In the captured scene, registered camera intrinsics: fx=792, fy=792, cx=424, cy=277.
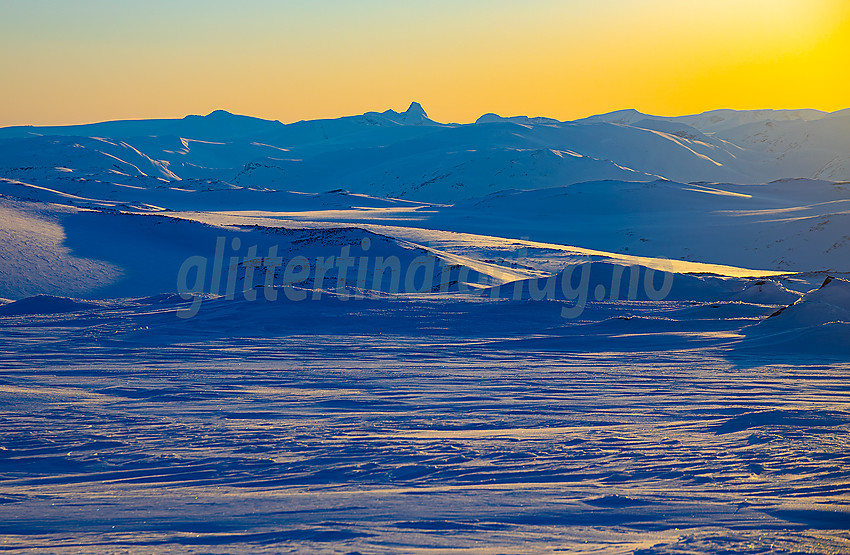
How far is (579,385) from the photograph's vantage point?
941cm

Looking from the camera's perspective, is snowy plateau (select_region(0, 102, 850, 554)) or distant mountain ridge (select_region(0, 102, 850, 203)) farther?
distant mountain ridge (select_region(0, 102, 850, 203))

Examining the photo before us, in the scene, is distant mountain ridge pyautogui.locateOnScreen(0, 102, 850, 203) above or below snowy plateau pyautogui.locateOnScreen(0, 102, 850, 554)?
above

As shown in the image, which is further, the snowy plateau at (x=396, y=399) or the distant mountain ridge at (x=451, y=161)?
the distant mountain ridge at (x=451, y=161)

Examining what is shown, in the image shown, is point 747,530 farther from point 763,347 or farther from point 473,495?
point 763,347

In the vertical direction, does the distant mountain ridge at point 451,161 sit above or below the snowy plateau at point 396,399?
above

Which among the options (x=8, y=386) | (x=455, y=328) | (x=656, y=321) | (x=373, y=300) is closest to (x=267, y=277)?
(x=373, y=300)

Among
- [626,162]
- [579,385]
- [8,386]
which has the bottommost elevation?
[8,386]

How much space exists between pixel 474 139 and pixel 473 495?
122732mm

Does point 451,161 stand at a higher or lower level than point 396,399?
higher

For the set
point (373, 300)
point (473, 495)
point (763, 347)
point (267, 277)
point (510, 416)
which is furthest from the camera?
point (267, 277)

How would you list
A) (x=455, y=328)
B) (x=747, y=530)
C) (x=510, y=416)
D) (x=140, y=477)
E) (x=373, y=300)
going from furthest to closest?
1. (x=373, y=300)
2. (x=455, y=328)
3. (x=510, y=416)
4. (x=140, y=477)
5. (x=747, y=530)

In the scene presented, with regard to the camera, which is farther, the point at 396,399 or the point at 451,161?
the point at 451,161

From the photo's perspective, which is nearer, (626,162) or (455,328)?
(455,328)

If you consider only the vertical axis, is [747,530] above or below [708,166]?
below
